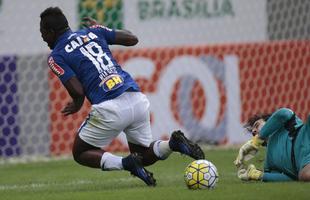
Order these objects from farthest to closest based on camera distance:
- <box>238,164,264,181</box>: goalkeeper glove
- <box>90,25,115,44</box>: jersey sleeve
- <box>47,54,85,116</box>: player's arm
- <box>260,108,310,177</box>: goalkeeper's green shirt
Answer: <box>90,25,115,44</box>: jersey sleeve < <box>238,164,264,181</box>: goalkeeper glove < <box>47,54,85,116</box>: player's arm < <box>260,108,310,177</box>: goalkeeper's green shirt

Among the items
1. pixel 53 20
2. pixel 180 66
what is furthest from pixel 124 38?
pixel 180 66

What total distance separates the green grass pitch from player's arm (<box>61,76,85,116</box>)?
0.70 m

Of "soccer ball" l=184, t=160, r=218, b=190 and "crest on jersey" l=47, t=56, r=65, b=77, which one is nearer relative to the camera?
"soccer ball" l=184, t=160, r=218, b=190

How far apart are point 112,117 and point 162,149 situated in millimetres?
566

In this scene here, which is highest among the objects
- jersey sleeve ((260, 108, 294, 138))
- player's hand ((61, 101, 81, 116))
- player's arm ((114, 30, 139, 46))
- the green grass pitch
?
player's arm ((114, 30, 139, 46))

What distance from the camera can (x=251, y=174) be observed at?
784 centimetres

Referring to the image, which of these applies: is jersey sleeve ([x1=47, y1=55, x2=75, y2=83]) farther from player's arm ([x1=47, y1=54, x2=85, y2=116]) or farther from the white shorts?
the white shorts

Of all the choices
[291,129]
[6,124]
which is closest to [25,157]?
[6,124]

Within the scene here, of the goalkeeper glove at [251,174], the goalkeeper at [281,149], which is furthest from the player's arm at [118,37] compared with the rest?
the goalkeeper glove at [251,174]

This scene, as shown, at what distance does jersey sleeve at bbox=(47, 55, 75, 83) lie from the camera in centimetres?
778

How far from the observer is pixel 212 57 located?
12.5m

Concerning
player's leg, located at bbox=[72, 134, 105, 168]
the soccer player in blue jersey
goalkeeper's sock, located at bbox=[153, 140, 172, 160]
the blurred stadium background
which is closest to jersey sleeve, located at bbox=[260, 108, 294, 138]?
the soccer player in blue jersey

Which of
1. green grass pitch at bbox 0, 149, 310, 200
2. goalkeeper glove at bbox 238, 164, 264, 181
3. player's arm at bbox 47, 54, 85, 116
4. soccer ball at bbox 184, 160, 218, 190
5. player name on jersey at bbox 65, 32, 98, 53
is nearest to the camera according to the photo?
green grass pitch at bbox 0, 149, 310, 200

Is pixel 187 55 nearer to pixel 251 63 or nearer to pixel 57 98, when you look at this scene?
pixel 251 63
